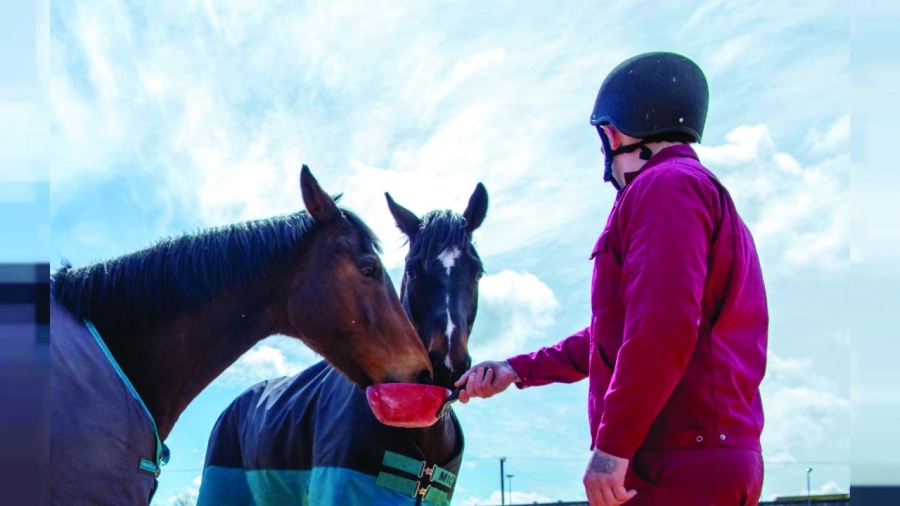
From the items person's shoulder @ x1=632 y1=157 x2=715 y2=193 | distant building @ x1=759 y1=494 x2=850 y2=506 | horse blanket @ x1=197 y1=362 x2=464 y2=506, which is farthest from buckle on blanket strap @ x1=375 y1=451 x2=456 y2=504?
distant building @ x1=759 y1=494 x2=850 y2=506

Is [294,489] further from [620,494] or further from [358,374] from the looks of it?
[620,494]

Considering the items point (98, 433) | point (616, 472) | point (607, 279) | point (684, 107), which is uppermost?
point (684, 107)

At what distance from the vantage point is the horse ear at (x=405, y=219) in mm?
5633

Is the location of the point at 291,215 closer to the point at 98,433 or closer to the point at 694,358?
the point at 98,433

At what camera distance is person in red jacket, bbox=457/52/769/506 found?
94.7 inches

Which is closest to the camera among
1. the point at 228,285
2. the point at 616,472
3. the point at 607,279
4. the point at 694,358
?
the point at 616,472

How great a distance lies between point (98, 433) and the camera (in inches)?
121

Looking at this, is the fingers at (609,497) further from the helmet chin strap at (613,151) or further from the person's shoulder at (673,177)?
the helmet chin strap at (613,151)

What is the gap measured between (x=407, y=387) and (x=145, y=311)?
1271 mm

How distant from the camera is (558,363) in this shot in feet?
11.7

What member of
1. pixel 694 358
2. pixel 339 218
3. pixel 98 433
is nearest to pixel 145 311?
pixel 98 433

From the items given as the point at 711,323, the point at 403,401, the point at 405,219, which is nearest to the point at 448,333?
the point at 403,401

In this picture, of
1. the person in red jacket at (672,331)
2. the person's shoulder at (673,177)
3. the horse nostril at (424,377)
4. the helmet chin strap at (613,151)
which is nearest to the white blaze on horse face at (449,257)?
the horse nostril at (424,377)

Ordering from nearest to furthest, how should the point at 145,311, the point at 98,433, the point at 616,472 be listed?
1. the point at 616,472
2. the point at 98,433
3. the point at 145,311
